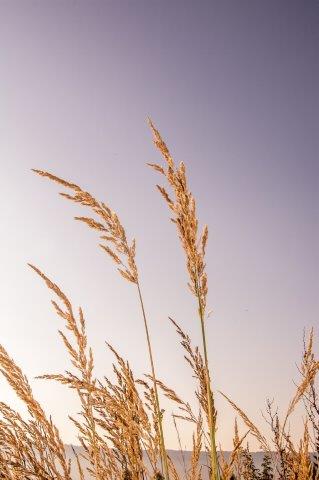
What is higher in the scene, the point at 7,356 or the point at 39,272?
the point at 39,272

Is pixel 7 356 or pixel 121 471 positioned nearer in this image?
pixel 121 471

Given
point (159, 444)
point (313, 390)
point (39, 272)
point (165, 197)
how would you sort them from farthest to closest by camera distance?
1. point (313, 390)
2. point (39, 272)
3. point (165, 197)
4. point (159, 444)

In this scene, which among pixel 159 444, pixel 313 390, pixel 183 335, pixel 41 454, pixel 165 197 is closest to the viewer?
pixel 159 444

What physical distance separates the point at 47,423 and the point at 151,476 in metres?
0.60

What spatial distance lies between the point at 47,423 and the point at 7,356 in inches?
19.3

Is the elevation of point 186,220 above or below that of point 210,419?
above

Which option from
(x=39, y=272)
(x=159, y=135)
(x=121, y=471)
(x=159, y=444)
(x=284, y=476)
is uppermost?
(x=159, y=135)

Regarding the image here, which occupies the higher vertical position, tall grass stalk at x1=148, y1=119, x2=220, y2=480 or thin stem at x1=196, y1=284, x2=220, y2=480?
tall grass stalk at x1=148, y1=119, x2=220, y2=480

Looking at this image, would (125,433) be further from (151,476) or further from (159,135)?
(159,135)

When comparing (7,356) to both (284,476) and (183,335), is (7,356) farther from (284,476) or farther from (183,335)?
(284,476)

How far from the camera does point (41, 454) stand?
196cm

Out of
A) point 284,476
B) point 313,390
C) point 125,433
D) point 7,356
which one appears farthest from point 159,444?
point 313,390

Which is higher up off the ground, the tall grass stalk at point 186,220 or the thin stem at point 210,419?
the tall grass stalk at point 186,220

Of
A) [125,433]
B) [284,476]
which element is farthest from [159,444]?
[284,476]
